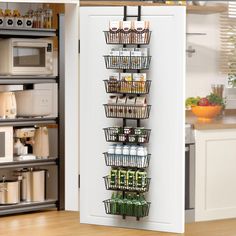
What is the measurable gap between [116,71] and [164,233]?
1330 millimetres

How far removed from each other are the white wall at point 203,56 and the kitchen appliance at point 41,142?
1.64 m

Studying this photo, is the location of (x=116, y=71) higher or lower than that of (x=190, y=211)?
higher

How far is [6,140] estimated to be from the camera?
6.16 meters

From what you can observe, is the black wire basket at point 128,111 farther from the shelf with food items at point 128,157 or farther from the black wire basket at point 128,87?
the shelf with food items at point 128,157

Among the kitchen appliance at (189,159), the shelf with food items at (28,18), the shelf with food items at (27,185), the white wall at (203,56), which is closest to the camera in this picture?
the kitchen appliance at (189,159)

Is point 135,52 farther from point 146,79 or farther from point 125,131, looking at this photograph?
point 125,131

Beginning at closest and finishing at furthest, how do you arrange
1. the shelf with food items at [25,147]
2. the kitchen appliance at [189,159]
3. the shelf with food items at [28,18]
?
the kitchen appliance at [189,159]
the shelf with food items at [28,18]
the shelf with food items at [25,147]

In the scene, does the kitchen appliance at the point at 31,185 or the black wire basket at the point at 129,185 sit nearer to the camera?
the black wire basket at the point at 129,185

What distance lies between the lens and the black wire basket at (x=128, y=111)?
5578 mm

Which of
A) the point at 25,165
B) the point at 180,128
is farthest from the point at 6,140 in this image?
the point at 180,128

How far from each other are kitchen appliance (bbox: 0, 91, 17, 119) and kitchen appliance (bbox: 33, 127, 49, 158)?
32 cm

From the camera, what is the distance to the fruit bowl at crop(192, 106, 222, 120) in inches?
252

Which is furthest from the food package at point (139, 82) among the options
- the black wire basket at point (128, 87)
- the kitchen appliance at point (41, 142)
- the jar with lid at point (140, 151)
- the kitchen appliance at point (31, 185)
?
the kitchen appliance at point (31, 185)

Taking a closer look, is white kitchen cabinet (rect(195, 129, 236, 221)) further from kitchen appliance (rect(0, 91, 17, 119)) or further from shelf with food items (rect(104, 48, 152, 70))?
kitchen appliance (rect(0, 91, 17, 119))
